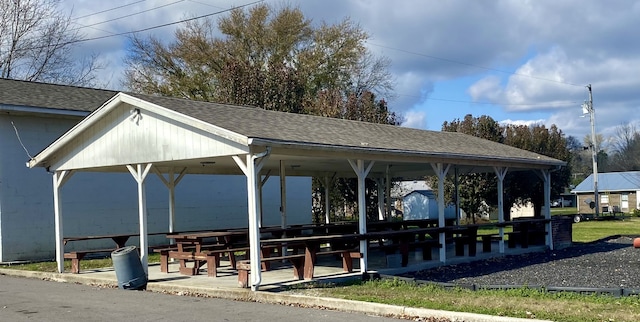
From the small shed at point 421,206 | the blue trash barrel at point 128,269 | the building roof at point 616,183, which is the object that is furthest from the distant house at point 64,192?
the building roof at point 616,183

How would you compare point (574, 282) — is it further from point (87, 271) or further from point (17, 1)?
point (17, 1)

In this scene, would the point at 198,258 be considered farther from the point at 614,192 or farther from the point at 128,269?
the point at 614,192

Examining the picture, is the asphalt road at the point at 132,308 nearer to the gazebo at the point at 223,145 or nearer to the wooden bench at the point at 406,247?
the gazebo at the point at 223,145

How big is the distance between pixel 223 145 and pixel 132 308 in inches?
120

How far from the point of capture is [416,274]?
1438 cm

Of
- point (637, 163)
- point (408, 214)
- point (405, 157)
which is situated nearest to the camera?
point (405, 157)

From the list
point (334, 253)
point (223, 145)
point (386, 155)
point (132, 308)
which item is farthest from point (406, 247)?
point (132, 308)

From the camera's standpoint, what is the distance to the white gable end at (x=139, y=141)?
474 inches

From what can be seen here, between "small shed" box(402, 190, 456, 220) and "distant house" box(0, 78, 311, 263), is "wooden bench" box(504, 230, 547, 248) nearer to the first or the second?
"distant house" box(0, 78, 311, 263)

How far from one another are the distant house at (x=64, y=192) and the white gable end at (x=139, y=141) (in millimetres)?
3579

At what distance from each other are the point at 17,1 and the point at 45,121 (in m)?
17.4

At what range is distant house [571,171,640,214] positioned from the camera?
5697cm

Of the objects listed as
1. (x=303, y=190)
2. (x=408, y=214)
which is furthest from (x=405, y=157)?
(x=408, y=214)

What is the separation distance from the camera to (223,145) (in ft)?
38.4
